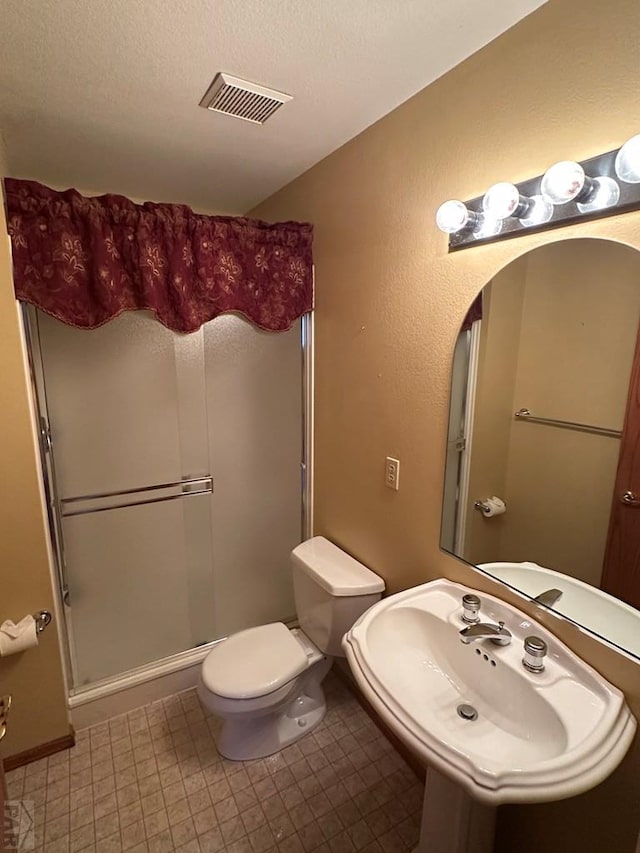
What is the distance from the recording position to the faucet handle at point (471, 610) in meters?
1.18

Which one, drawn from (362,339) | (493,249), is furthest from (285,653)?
(493,249)

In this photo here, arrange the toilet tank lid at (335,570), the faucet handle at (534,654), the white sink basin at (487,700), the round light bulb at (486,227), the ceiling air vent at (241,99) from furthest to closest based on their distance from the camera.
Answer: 1. the toilet tank lid at (335,570)
2. the ceiling air vent at (241,99)
3. the round light bulb at (486,227)
4. the faucet handle at (534,654)
5. the white sink basin at (487,700)

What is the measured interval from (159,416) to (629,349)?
1712 millimetres

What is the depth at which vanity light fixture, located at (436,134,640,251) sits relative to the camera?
34.3 inches

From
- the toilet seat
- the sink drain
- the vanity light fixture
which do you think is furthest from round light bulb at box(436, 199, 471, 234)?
the toilet seat

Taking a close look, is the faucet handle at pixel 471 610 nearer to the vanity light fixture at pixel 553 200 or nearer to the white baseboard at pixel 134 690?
the vanity light fixture at pixel 553 200

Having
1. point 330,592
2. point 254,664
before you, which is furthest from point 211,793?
point 330,592

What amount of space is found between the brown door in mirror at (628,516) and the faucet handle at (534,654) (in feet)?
0.67

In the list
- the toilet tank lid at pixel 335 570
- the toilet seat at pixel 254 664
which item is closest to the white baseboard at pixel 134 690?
the toilet seat at pixel 254 664

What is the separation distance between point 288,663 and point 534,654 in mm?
958

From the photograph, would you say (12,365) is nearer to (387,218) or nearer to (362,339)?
(362,339)

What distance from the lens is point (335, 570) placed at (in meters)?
1.74

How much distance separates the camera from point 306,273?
1927 mm

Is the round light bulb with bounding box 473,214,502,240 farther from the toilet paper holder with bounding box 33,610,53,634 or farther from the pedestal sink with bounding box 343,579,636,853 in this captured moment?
the toilet paper holder with bounding box 33,610,53,634
